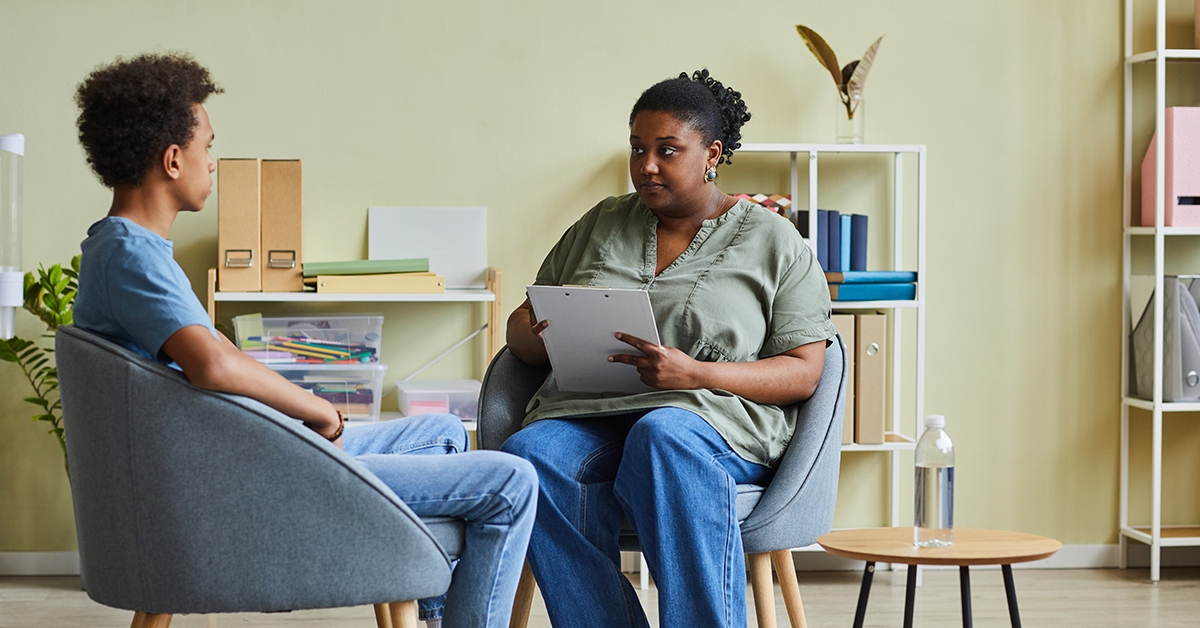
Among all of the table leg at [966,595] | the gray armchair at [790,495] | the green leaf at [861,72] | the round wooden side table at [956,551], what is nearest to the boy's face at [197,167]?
the gray armchair at [790,495]

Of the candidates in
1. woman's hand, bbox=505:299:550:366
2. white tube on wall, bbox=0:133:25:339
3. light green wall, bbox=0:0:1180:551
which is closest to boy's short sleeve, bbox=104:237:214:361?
woman's hand, bbox=505:299:550:366

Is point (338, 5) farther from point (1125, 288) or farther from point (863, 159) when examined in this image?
point (1125, 288)

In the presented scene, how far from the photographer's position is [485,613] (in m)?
1.44

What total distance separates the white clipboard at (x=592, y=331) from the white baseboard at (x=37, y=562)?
5.95 ft

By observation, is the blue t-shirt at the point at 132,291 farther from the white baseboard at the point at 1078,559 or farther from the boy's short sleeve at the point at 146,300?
the white baseboard at the point at 1078,559

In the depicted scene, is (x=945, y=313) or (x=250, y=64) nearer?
(x=250, y=64)

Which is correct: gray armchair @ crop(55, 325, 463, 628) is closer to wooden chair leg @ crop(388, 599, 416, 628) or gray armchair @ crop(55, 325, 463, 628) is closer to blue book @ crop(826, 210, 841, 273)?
wooden chair leg @ crop(388, 599, 416, 628)

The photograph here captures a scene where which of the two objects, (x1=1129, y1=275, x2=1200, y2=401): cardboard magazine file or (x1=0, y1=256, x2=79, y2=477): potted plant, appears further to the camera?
(x1=1129, y1=275, x2=1200, y2=401): cardboard magazine file

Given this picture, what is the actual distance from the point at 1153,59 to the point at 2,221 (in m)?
3.22

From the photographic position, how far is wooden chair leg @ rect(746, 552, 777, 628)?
6.06ft

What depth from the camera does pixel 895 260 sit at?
10.1ft

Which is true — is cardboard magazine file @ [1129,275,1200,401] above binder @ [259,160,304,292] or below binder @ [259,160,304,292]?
below

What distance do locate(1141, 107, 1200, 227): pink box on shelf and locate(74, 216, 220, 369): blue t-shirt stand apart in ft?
8.73

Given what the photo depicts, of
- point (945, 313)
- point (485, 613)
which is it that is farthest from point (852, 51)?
point (485, 613)
